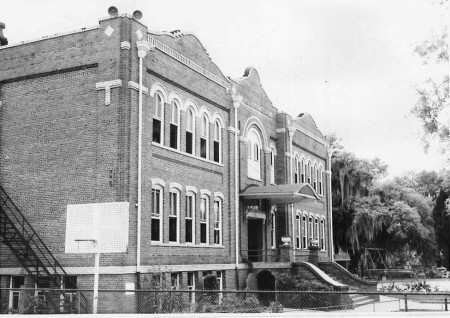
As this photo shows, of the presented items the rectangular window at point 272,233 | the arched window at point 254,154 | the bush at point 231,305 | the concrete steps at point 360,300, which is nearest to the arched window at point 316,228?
the rectangular window at point 272,233

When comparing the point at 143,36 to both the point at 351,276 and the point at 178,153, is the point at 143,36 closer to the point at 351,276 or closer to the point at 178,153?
the point at 178,153

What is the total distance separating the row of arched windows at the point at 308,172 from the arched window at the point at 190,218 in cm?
1290

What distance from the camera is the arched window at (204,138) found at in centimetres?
2567

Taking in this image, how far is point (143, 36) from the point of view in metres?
21.4

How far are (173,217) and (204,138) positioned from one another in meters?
4.41

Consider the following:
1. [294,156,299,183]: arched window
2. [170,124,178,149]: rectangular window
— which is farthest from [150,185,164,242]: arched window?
[294,156,299,183]: arched window

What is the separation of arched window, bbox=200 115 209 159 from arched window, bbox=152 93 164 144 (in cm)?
324

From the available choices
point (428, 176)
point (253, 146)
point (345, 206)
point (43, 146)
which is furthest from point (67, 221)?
point (428, 176)

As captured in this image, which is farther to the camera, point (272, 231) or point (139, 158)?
point (272, 231)

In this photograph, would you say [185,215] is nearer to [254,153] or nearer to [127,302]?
[127,302]

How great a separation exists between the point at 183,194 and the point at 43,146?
5.56 meters

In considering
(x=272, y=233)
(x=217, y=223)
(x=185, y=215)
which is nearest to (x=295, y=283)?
(x=217, y=223)

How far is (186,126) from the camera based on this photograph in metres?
24.4

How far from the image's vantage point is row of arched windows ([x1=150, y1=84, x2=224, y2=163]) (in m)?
22.6
